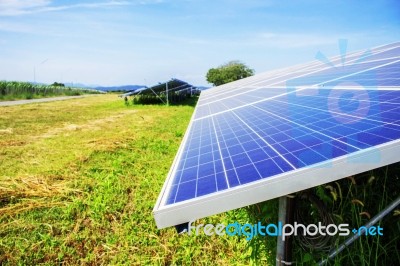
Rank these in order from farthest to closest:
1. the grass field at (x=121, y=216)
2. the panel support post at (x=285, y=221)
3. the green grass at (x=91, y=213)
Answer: the green grass at (x=91, y=213) → the grass field at (x=121, y=216) → the panel support post at (x=285, y=221)

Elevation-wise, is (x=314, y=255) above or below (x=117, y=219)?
above

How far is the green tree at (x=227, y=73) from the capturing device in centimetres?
10619

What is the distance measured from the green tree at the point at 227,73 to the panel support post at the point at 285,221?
105 metres

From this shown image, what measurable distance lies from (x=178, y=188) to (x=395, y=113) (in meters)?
1.60

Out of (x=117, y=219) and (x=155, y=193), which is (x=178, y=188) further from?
(x=155, y=193)

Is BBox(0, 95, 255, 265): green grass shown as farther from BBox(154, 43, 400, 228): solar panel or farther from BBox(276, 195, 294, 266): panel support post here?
BBox(154, 43, 400, 228): solar panel

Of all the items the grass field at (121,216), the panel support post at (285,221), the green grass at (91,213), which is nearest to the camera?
the panel support post at (285,221)

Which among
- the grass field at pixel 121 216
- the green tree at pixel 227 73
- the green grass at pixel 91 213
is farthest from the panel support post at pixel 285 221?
the green tree at pixel 227 73

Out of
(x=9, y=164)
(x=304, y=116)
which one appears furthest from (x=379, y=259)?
(x=9, y=164)

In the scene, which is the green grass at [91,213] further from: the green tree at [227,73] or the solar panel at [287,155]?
the green tree at [227,73]

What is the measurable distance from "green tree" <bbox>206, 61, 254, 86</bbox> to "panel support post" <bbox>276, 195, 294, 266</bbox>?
10481 cm

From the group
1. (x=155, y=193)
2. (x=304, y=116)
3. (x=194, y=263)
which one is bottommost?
(x=194, y=263)

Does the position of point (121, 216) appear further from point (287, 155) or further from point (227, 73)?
point (227, 73)

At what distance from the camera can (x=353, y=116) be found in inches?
91.8
